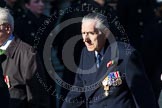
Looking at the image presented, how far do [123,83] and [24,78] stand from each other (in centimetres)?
94

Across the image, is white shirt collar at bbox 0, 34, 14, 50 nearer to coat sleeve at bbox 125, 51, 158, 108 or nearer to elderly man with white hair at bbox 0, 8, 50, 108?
elderly man with white hair at bbox 0, 8, 50, 108

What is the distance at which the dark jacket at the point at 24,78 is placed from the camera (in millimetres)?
6016

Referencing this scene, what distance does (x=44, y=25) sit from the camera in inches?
349

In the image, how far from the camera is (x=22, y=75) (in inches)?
237

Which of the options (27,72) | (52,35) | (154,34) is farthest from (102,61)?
(52,35)

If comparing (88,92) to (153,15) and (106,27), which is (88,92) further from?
(153,15)

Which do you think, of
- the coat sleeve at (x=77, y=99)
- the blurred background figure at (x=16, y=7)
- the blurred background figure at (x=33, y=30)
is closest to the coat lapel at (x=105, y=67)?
the coat sleeve at (x=77, y=99)

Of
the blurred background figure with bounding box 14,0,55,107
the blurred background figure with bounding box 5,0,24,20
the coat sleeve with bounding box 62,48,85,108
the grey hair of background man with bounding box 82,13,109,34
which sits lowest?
the coat sleeve with bounding box 62,48,85,108

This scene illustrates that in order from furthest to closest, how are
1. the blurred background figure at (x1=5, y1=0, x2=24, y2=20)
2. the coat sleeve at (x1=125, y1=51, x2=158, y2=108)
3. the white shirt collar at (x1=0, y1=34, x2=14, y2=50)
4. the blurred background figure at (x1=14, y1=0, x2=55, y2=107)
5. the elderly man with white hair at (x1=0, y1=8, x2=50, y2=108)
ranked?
the blurred background figure at (x1=5, y1=0, x2=24, y2=20), the blurred background figure at (x1=14, y1=0, x2=55, y2=107), the white shirt collar at (x1=0, y1=34, x2=14, y2=50), the elderly man with white hair at (x1=0, y1=8, x2=50, y2=108), the coat sleeve at (x1=125, y1=51, x2=158, y2=108)

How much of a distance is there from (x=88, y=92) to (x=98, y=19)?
0.63 meters

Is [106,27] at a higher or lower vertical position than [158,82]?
higher

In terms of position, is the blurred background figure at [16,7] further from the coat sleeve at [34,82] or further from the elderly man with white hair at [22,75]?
the coat sleeve at [34,82]

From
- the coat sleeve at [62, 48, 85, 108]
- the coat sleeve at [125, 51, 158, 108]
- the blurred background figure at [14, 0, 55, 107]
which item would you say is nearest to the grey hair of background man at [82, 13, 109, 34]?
the coat sleeve at [125, 51, 158, 108]

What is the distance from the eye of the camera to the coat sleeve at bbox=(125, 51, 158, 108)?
5.51 meters
